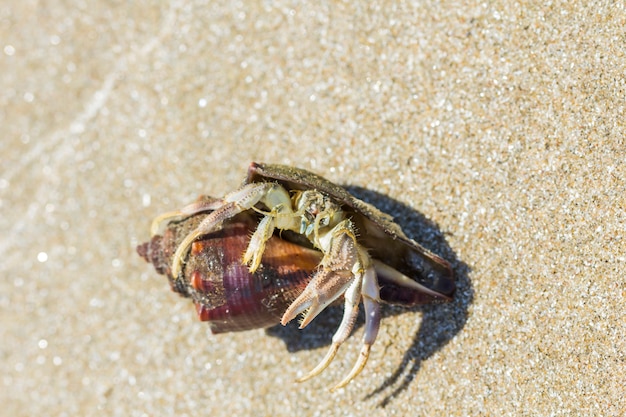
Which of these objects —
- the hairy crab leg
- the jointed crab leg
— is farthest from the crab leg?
the hairy crab leg

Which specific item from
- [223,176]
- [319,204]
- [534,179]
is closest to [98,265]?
[223,176]

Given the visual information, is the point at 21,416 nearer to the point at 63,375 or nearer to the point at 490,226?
the point at 63,375

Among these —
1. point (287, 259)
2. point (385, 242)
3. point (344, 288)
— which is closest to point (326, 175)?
point (385, 242)

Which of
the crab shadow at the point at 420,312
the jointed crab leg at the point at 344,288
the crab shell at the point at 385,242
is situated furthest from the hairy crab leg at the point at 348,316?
the crab shadow at the point at 420,312

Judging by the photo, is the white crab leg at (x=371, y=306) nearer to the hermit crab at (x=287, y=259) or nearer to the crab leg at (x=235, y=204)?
the hermit crab at (x=287, y=259)

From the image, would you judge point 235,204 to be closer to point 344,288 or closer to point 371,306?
point 344,288

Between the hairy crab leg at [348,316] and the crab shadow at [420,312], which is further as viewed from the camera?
the crab shadow at [420,312]
